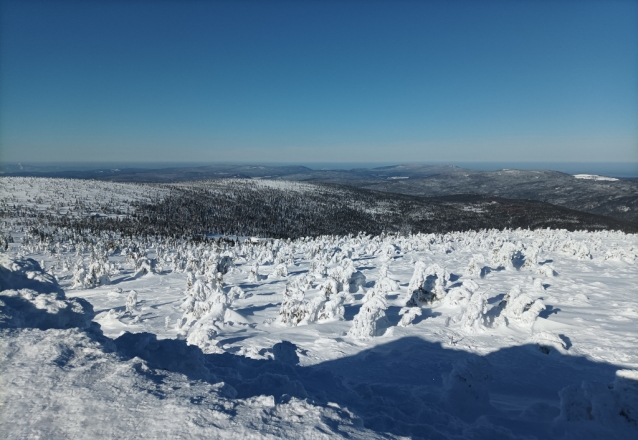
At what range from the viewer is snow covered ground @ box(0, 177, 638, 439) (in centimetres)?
550

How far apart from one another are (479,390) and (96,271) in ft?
119

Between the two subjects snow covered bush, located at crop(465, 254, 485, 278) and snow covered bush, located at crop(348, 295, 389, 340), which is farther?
snow covered bush, located at crop(465, 254, 485, 278)

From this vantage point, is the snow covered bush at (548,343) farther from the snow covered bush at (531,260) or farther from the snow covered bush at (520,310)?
the snow covered bush at (531,260)

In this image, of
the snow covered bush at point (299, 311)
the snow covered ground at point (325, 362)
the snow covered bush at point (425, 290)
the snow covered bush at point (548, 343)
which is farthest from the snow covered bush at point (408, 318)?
the snow covered bush at point (548, 343)

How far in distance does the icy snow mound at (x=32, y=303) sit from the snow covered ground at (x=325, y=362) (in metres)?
0.04

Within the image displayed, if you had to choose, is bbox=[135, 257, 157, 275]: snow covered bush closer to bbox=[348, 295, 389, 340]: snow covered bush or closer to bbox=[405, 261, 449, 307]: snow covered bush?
bbox=[405, 261, 449, 307]: snow covered bush

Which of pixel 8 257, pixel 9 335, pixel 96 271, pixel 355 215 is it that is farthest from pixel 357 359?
pixel 355 215

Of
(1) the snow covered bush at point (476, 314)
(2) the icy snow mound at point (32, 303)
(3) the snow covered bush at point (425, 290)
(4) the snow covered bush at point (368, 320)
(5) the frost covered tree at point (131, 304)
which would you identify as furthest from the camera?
(5) the frost covered tree at point (131, 304)

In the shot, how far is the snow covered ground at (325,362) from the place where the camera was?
5.50 metres

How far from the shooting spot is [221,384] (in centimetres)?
671

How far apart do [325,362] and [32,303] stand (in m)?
9.36

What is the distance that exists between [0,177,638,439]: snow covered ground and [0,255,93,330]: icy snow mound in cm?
4

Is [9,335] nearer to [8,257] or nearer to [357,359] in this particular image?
[8,257]

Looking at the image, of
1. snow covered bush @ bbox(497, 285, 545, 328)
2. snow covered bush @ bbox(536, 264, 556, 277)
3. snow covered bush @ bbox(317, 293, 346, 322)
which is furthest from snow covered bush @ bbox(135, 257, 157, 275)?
snow covered bush @ bbox(536, 264, 556, 277)
